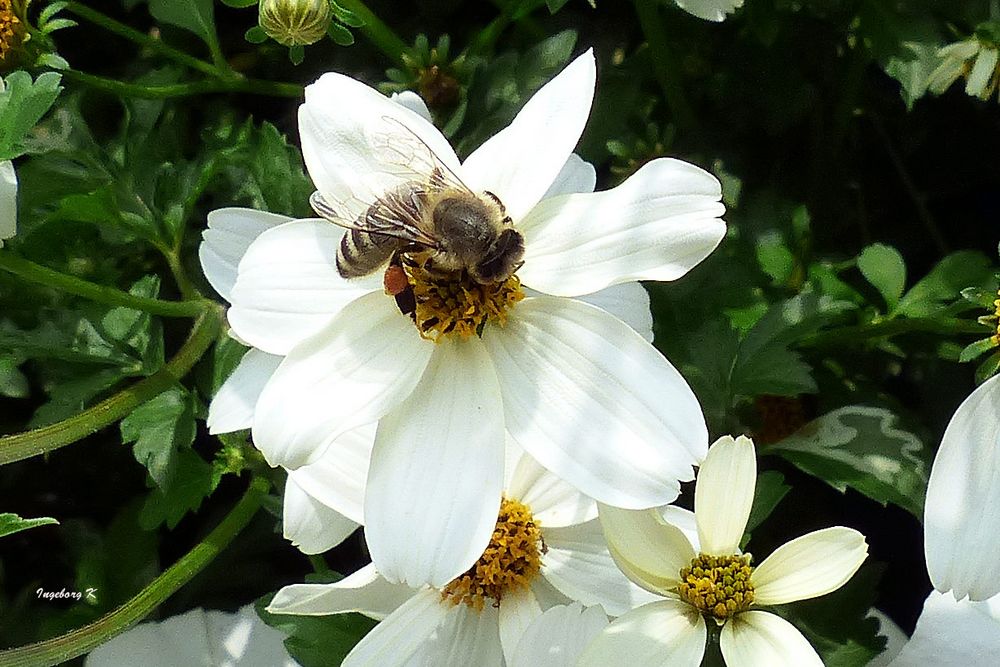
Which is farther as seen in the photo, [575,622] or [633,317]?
[633,317]

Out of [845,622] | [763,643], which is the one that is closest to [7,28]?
[763,643]

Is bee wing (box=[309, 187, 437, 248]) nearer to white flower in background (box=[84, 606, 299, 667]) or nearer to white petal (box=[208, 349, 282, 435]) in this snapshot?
white petal (box=[208, 349, 282, 435])

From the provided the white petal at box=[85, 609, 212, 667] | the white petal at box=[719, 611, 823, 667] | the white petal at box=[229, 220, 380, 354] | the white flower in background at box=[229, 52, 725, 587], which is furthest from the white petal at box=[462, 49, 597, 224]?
the white petal at box=[85, 609, 212, 667]

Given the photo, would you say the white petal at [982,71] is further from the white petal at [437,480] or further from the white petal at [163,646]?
the white petal at [163,646]

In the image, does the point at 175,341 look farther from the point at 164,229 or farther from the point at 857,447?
the point at 857,447

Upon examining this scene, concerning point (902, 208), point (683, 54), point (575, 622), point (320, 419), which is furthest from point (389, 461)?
point (902, 208)

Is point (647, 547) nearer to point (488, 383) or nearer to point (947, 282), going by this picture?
point (488, 383)

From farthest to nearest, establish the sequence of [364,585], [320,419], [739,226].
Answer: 1. [739,226]
2. [364,585]
3. [320,419]
